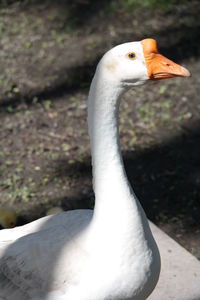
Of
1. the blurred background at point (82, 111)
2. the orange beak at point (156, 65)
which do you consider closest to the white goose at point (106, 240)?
the orange beak at point (156, 65)

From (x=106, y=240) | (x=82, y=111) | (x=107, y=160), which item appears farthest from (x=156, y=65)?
(x=82, y=111)

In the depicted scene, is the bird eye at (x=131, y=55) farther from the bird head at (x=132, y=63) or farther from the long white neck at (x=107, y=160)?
the long white neck at (x=107, y=160)

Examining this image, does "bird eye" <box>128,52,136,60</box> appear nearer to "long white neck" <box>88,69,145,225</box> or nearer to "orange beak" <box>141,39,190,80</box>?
"orange beak" <box>141,39,190,80</box>

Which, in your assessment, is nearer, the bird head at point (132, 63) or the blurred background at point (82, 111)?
the bird head at point (132, 63)

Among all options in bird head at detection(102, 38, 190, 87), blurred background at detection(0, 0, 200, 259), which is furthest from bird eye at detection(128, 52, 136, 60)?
blurred background at detection(0, 0, 200, 259)

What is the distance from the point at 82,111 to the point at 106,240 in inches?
117

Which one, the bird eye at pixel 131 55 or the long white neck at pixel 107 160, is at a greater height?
the bird eye at pixel 131 55

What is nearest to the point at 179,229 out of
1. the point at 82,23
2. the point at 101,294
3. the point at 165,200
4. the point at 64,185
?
the point at 165,200

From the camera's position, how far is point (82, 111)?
230 inches

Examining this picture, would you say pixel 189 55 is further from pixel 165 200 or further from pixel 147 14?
pixel 165 200

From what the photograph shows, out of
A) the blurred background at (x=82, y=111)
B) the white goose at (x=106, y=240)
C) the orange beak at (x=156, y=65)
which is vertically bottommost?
the blurred background at (x=82, y=111)

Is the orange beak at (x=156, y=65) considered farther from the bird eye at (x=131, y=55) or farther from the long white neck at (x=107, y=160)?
the long white neck at (x=107, y=160)

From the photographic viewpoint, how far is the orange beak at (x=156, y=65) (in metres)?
2.86

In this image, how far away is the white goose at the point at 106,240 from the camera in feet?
9.43
